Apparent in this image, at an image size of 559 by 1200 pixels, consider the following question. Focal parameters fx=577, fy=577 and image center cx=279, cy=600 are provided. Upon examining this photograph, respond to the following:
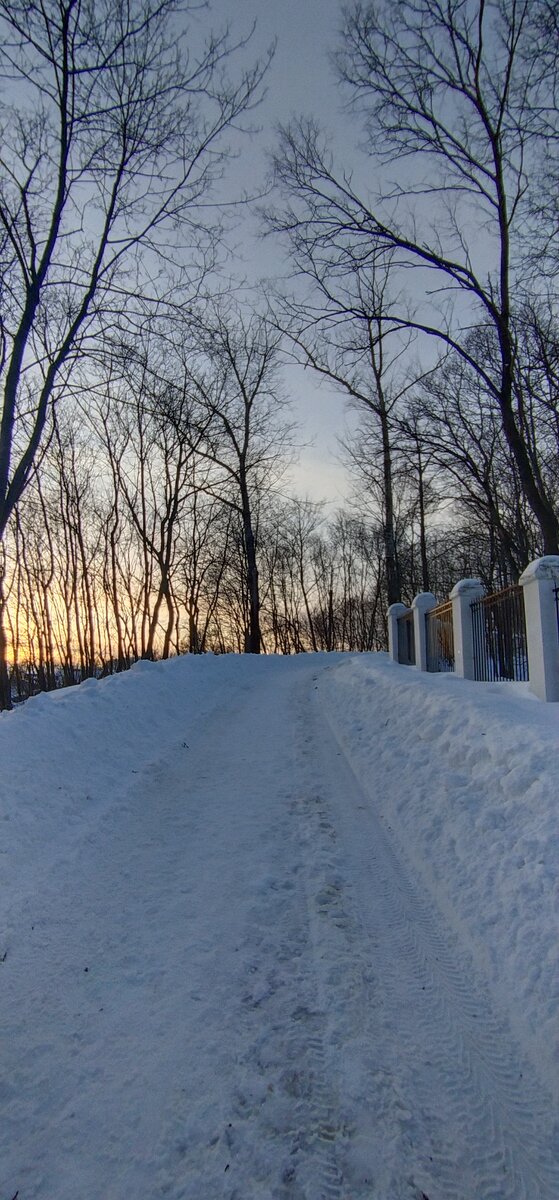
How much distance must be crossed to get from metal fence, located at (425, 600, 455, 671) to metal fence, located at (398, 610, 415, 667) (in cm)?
186

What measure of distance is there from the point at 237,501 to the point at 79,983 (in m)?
25.7

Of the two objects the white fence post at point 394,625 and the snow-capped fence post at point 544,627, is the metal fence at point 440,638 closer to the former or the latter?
the white fence post at point 394,625

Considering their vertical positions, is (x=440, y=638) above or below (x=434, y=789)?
above

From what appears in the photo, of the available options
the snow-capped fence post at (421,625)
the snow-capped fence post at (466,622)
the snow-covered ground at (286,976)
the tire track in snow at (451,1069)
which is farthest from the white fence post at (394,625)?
the tire track in snow at (451,1069)

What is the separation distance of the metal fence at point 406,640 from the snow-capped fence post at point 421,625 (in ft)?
3.46

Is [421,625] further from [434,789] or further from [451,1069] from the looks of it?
[451,1069]

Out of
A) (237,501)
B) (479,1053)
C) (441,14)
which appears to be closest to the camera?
(479,1053)

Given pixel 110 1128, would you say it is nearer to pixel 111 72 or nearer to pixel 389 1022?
pixel 389 1022

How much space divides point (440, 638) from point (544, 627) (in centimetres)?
565

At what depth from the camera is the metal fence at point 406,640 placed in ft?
52.4

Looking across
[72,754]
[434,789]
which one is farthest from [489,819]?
[72,754]

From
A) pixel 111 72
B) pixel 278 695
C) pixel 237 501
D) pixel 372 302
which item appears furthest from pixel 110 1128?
pixel 237 501

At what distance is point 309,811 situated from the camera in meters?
5.19

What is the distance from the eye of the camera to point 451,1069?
2418 millimetres
